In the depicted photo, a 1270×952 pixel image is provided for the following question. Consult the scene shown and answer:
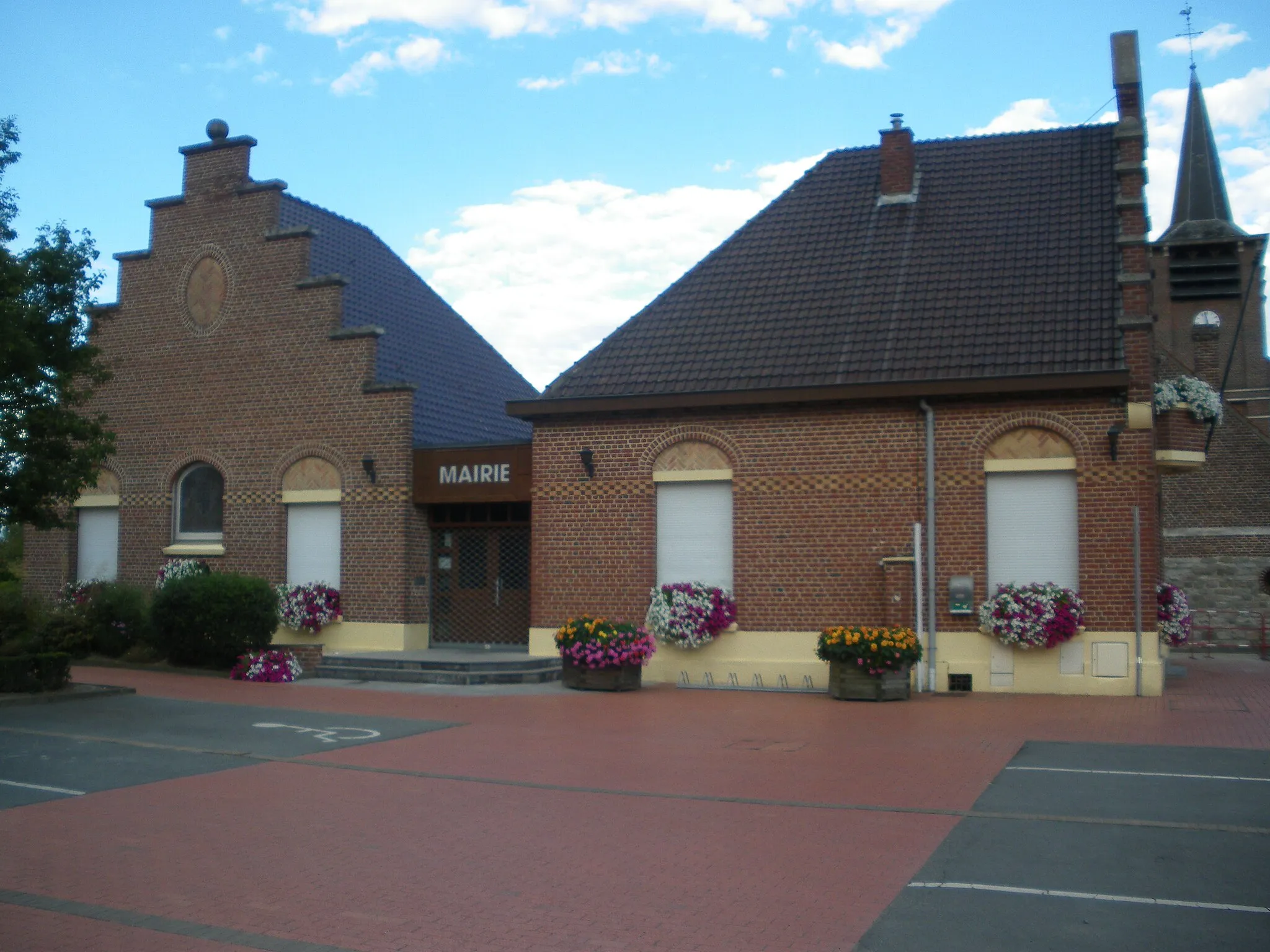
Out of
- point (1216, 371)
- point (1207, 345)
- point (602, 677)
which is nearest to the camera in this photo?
point (602, 677)

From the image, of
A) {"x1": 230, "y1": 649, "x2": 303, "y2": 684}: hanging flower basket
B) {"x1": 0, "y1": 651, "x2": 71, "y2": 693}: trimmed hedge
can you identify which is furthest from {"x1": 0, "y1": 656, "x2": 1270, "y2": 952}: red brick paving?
{"x1": 230, "y1": 649, "x2": 303, "y2": 684}: hanging flower basket

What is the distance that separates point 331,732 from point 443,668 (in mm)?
5113

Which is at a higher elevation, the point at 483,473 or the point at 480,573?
the point at 483,473

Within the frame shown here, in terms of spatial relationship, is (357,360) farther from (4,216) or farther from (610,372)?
(4,216)

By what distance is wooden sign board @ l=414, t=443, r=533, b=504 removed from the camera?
65.2 ft

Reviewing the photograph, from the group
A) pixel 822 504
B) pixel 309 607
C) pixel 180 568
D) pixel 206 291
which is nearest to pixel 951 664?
pixel 822 504

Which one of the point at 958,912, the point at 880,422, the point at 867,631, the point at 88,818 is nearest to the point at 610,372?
the point at 880,422

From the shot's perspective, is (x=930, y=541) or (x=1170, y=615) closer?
(x=930, y=541)

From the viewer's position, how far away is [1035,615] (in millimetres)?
15914

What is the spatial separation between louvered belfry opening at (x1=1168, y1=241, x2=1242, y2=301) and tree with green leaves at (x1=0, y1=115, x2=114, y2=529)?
117ft

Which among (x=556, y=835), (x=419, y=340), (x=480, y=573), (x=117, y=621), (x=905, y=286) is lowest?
(x=556, y=835)

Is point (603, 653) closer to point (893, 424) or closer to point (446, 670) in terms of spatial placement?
point (446, 670)

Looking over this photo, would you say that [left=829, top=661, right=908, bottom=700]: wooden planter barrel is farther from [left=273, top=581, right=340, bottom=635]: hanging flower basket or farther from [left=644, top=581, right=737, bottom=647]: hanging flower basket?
[left=273, top=581, right=340, bottom=635]: hanging flower basket

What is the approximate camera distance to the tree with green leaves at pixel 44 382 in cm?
1435
